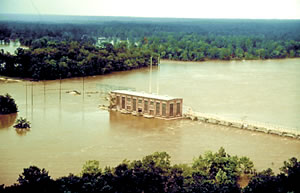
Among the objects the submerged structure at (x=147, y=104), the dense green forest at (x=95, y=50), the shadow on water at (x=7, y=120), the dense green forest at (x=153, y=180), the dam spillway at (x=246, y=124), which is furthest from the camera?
the dense green forest at (x=95, y=50)

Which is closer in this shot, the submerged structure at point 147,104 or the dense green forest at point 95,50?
the submerged structure at point 147,104

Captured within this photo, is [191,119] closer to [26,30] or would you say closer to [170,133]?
[170,133]

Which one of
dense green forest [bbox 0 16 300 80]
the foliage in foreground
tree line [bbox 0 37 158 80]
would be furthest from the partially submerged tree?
tree line [bbox 0 37 158 80]

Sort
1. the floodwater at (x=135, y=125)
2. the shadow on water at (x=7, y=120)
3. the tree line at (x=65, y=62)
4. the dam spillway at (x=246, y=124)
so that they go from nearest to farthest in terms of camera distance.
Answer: the floodwater at (x=135, y=125) < the dam spillway at (x=246, y=124) < the shadow on water at (x=7, y=120) < the tree line at (x=65, y=62)

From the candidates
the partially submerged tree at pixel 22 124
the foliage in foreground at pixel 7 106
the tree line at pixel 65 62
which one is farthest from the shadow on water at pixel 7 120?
the tree line at pixel 65 62

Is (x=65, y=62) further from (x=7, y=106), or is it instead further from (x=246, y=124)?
(x=246, y=124)

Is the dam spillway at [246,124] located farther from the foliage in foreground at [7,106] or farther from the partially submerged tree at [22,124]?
the foliage in foreground at [7,106]
